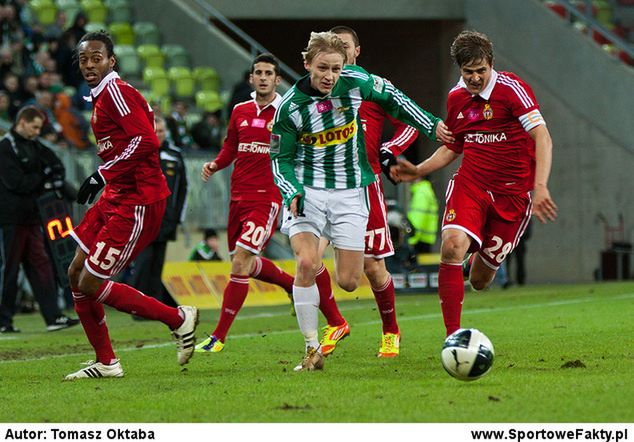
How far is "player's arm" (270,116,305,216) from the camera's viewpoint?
8.94m

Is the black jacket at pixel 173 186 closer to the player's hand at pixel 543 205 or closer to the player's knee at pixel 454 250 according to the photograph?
the player's knee at pixel 454 250

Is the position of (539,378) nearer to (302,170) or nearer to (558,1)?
(302,170)

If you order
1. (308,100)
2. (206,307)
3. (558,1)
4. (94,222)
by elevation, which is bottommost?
(206,307)

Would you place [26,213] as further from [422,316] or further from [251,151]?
[422,316]

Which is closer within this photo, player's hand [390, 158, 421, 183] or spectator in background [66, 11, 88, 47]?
player's hand [390, 158, 421, 183]

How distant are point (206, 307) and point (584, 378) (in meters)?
10.5

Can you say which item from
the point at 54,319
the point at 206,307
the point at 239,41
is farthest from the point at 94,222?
the point at 239,41

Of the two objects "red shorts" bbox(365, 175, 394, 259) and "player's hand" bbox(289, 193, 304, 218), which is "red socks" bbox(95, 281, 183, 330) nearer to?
"player's hand" bbox(289, 193, 304, 218)

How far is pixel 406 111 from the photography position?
930cm

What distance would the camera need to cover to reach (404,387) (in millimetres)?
7910

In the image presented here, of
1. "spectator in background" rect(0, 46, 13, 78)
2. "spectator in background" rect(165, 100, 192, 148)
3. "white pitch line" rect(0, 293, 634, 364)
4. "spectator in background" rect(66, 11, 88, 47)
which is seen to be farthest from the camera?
"spectator in background" rect(66, 11, 88, 47)

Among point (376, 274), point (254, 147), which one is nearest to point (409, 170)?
point (376, 274)

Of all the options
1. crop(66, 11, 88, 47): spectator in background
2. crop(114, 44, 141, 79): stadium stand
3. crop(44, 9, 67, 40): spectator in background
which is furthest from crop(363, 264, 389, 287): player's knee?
crop(114, 44, 141, 79): stadium stand

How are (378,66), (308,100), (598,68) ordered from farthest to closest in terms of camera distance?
(378,66) < (598,68) < (308,100)
